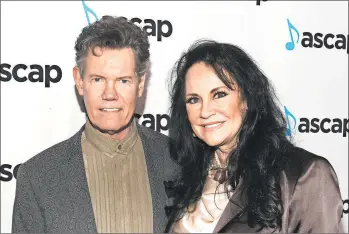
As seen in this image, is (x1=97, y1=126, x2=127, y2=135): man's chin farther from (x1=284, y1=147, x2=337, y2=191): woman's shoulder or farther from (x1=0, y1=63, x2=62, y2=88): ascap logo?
(x1=284, y1=147, x2=337, y2=191): woman's shoulder

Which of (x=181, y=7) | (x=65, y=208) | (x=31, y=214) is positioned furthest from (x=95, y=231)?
(x=181, y=7)

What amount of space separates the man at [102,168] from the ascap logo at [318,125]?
35.3 inches

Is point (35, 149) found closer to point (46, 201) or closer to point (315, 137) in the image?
point (46, 201)

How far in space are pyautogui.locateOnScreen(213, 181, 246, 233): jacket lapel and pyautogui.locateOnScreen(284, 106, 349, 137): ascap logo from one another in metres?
0.99

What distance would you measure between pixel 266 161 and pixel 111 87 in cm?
61

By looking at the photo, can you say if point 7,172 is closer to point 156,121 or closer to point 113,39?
point 156,121

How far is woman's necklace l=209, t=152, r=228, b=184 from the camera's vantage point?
171cm

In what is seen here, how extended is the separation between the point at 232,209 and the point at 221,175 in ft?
0.57

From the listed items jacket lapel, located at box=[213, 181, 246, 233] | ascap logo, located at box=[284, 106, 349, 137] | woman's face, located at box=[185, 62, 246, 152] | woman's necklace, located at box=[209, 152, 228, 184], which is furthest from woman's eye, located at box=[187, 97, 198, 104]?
ascap logo, located at box=[284, 106, 349, 137]

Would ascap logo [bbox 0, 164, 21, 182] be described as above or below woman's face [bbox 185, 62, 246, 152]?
below

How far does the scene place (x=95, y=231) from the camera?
1704 millimetres

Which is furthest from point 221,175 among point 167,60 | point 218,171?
point 167,60

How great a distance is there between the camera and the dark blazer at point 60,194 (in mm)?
1716

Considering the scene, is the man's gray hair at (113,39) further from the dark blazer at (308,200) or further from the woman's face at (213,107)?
the dark blazer at (308,200)
